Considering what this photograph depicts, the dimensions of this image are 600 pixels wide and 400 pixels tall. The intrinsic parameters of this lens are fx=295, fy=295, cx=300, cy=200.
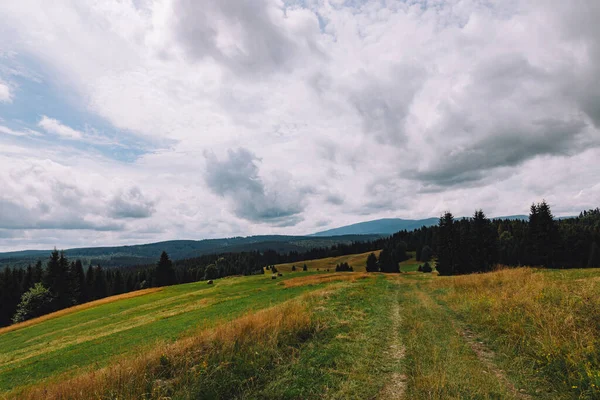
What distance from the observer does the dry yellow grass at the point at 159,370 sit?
7.18m

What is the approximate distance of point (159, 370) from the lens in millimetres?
8055

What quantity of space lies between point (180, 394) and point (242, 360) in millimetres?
1952

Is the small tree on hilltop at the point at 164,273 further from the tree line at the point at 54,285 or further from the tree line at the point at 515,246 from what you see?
the tree line at the point at 515,246

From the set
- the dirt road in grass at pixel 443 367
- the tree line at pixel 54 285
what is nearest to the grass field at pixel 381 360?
the dirt road in grass at pixel 443 367

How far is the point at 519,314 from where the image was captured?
35.0 feet

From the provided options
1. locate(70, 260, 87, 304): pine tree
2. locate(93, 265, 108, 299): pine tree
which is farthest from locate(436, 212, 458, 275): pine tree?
locate(93, 265, 108, 299): pine tree

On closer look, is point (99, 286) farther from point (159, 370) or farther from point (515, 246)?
point (515, 246)

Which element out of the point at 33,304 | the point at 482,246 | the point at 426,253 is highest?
the point at 482,246

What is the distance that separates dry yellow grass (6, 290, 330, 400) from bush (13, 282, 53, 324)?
81.1 m

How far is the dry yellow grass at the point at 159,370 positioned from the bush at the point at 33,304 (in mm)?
81115

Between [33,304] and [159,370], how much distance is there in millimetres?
85064

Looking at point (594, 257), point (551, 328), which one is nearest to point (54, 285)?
point (551, 328)

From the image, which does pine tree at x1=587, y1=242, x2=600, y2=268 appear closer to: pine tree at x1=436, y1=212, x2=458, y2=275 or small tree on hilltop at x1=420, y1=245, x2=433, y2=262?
pine tree at x1=436, y1=212, x2=458, y2=275

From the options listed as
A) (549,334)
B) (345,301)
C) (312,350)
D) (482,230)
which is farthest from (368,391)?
(482,230)
